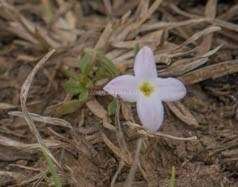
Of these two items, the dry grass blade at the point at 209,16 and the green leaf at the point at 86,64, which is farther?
the dry grass blade at the point at 209,16

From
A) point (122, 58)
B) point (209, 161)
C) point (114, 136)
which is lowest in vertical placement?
point (209, 161)

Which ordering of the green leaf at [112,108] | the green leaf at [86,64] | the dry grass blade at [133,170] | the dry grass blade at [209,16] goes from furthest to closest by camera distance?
1. the dry grass blade at [209,16]
2. the green leaf at [86,64]
3. the green leaf at [112,108]
4. the dry grass blade at [133,170]

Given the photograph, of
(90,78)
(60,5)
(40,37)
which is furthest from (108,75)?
(60,5)

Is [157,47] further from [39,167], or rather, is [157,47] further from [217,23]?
[39,167]

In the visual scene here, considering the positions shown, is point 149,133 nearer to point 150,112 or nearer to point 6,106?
point 150,112

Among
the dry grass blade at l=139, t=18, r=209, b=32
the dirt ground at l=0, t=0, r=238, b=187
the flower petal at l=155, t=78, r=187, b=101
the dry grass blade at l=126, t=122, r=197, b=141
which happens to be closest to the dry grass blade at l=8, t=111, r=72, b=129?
the dirt ground at l=0, t=0, r=238, b=187

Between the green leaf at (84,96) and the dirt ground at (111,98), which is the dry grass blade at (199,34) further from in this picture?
the green leaf at (84,96)

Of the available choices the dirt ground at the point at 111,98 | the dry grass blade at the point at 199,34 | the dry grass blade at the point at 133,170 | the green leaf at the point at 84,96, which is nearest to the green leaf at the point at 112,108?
the dirt ground at the point at 111,98
